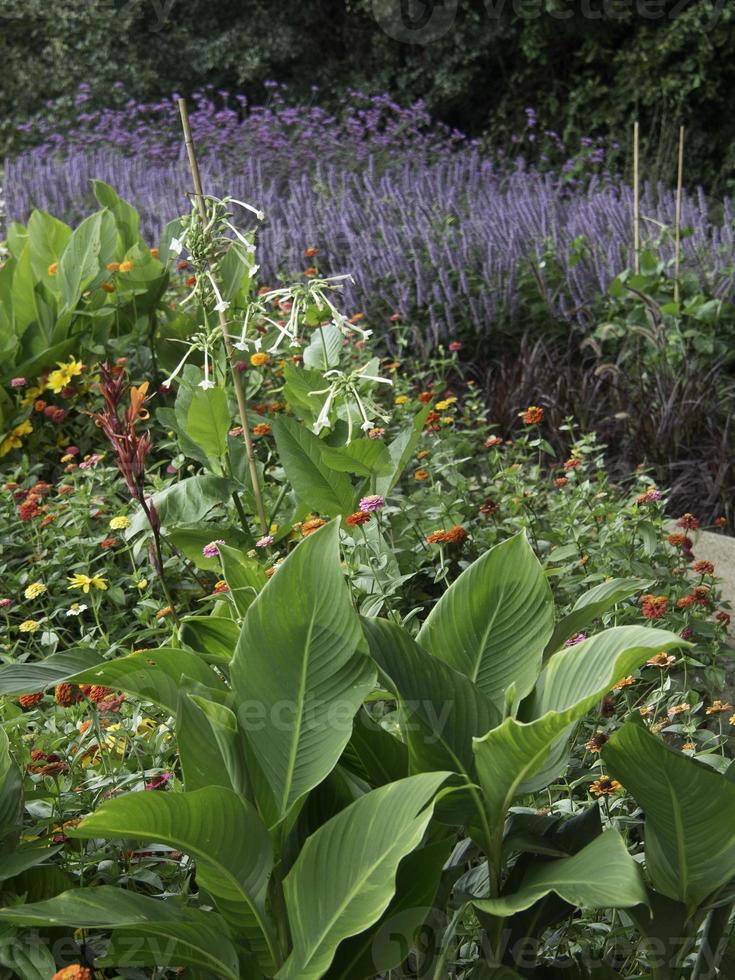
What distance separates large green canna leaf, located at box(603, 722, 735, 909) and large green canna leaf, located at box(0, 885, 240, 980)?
504 millimetres

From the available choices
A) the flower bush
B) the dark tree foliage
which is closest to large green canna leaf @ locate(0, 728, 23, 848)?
the flower bush

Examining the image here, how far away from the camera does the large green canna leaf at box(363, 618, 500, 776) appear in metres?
1.29

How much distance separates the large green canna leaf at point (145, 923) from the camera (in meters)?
1.15

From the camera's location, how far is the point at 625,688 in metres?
1.90

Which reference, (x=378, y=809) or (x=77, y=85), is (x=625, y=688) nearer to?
(x=378, y=809)

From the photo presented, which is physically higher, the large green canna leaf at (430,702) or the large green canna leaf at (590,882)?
the large green canna leaf at (430,702)

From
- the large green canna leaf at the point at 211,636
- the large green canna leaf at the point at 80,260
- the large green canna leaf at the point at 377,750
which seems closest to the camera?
the large green canna leaf at the point at 377,750

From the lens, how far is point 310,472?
7.09 feet

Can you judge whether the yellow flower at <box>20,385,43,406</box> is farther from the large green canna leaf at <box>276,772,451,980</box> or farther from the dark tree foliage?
the dark tree foliage

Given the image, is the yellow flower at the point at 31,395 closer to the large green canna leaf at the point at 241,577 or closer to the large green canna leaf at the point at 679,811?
the large green canna leaf at the point at 241,577

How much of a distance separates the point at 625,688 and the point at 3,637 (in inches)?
54.3

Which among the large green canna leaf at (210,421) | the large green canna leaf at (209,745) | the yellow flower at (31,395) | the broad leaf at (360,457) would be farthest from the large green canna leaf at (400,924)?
the yellow flower at (31,395)

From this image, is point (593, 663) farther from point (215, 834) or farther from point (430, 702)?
point (215, 834)

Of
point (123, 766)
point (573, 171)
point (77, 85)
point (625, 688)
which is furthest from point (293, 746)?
point (77, 85)
